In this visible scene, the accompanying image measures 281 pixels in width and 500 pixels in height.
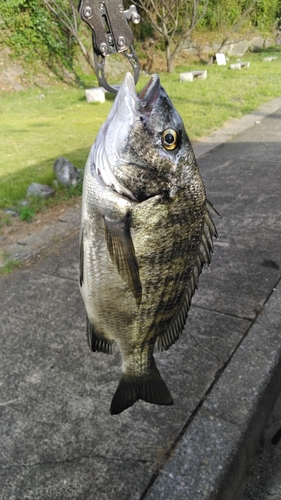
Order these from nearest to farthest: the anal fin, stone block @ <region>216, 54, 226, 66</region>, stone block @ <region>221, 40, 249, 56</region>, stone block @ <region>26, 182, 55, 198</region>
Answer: the anal fin → stone block @ <region>26, 182, 55, 198</region> → stone block @ <region>216, 54, 226, 66</region> → stone block @ <region>221, 40, 249, 56</region>

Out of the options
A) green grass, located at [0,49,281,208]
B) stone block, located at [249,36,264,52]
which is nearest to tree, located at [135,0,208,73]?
green grass, located at [0,49,281,208]

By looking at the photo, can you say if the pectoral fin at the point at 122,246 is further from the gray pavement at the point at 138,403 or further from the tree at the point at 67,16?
the tree at the point at 67,16

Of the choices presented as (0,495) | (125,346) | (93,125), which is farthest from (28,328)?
(93,125)

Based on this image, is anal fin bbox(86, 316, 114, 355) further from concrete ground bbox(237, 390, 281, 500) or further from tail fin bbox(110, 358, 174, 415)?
concrete ground bbox(237, 390, 281, 500)

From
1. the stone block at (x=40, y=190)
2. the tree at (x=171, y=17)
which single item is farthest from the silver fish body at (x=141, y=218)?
the tree at (x=171, y=17)

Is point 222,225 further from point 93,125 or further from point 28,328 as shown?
point 93,125

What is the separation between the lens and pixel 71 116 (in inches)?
407

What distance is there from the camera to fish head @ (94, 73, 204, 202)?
1.45 m

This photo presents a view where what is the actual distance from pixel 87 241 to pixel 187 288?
1.45 feet

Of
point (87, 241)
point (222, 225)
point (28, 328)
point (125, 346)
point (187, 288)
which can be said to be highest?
point (87, 241)

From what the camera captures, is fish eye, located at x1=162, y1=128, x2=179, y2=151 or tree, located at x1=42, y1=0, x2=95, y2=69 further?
tree, located at x1=42, y1=0, x2=95, y2=69

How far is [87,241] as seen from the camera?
1.56 meters

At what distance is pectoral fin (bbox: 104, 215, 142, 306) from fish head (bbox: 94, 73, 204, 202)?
10 centimetres

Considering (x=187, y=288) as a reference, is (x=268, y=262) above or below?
below
